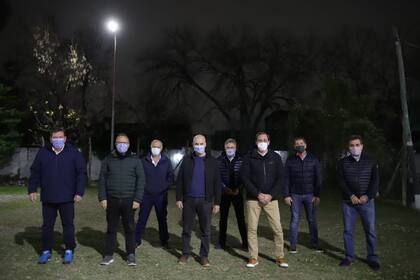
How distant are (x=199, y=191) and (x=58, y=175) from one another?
2.20m

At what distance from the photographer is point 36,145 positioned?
115 feet

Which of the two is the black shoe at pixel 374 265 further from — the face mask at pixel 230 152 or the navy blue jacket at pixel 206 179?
the face mask at pixel 230 152

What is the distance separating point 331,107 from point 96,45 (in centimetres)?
1725

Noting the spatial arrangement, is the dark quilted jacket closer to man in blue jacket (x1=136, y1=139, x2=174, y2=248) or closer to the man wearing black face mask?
man in blue jacket (x1=136, y1=139, x2=174, y2=248)

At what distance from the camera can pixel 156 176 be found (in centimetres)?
877

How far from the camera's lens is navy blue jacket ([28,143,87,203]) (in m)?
7.43

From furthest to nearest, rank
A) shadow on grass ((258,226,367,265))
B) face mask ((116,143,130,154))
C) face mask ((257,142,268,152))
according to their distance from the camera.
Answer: shadow on grass ((258,226,367,265)) < face mask ((257,142,268,152)) < face mask ((116,143,130,154))

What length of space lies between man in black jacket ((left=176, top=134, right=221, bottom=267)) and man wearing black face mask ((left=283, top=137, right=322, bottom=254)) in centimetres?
159

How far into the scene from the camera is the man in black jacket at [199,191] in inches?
300

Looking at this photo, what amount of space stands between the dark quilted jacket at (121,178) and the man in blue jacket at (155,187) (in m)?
1.22

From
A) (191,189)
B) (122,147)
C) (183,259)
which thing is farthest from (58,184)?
(183,259)

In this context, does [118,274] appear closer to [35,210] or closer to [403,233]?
[403,233]

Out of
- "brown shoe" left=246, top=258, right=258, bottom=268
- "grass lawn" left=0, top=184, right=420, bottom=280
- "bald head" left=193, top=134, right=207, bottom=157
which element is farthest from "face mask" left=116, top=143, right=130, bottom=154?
"brown shoe" left=246, top=258, right=258, bottom=268

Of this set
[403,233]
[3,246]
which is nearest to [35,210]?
[3,246]
